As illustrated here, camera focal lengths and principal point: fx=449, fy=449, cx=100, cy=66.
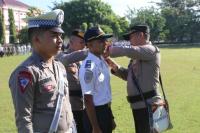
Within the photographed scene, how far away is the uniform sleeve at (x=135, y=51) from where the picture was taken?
524 cm

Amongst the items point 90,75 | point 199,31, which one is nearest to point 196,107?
point 90,75

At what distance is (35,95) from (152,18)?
278 ft

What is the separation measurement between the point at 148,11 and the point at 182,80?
79.0 m

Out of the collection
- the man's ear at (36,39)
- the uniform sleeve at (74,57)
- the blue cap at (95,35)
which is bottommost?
the uniform sleeve at (74,57)

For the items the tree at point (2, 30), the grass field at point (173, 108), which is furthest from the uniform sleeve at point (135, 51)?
the tree at point (2, 30)

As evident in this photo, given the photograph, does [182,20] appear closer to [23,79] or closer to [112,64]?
[112,64]

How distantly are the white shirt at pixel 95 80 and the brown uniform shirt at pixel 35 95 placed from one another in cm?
129

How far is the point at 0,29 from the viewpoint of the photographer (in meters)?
75.1

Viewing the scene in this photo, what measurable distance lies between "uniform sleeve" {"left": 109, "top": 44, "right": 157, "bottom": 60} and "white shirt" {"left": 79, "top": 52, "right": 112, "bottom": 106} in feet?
0.77

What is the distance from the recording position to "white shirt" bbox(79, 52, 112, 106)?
4922 mm

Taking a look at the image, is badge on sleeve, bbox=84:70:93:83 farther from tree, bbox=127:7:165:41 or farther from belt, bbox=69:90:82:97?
tree, bbox=127:7:165:41

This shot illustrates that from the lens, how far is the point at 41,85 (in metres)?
3.41

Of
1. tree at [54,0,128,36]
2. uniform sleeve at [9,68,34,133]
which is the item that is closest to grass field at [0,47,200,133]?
uniform sleeve at [9,68,34,133]

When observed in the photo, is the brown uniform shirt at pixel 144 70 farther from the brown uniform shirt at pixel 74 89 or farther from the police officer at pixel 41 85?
the police officer at pixel 41 85
